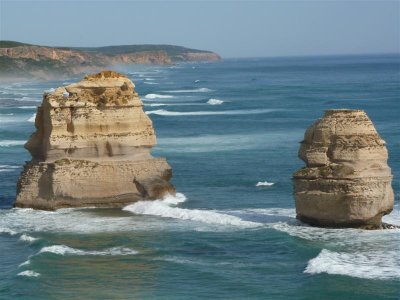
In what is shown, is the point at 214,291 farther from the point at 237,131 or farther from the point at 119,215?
the point at 237,131

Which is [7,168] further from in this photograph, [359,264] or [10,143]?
[359,264]

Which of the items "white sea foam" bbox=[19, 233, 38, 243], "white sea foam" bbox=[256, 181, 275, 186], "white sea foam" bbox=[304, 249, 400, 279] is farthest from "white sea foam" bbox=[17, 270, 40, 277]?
"white sea foam" bbox=[256, 181, 275, 186]

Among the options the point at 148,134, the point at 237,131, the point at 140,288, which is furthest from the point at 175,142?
the point at 140,288

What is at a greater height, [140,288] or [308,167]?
[308,167]

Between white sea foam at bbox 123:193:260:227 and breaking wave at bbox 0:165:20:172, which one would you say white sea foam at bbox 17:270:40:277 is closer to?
white sea foam at bbox 123:193:260:227

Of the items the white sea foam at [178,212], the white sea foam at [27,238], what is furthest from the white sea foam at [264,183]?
the white sea foam at [27,238]

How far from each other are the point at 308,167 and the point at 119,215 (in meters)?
7.56

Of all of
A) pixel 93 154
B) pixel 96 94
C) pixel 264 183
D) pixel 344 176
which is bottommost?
pixel 264 183

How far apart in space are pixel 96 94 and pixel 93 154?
237 centimetres

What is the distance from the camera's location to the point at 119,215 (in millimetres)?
35312

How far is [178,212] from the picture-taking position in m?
35.2

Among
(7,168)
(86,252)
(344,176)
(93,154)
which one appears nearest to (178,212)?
(93,154)

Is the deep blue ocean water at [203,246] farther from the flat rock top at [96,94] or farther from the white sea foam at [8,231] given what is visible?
the flat rock top at [96,94]

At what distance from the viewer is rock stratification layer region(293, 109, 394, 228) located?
30203 millimetres
